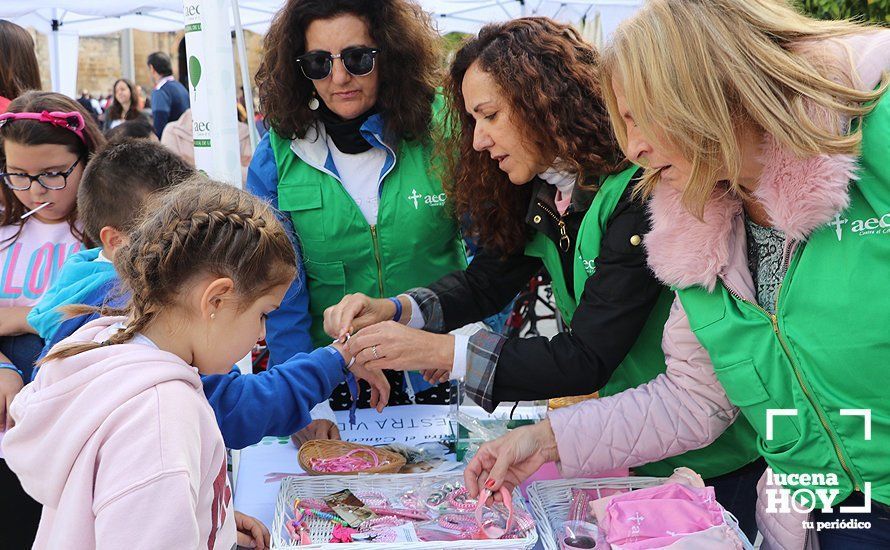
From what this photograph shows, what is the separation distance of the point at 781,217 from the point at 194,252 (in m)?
1.04

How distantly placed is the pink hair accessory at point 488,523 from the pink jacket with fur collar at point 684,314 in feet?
0.51

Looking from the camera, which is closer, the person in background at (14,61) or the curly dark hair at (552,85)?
the curly dark hair at (552,85)

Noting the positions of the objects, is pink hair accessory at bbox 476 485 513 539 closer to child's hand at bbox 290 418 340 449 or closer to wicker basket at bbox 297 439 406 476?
wicker basket at bbox 297 439 406 476

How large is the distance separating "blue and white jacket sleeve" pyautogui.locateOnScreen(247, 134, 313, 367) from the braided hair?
83cm

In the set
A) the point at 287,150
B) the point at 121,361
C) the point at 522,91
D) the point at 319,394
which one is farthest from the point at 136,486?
the point at 287,150

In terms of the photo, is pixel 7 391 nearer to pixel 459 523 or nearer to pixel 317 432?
pixel 317 432

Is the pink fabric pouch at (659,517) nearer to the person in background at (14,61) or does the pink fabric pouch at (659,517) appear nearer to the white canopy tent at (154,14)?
the person in background at (14,61)

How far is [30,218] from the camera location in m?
2.51

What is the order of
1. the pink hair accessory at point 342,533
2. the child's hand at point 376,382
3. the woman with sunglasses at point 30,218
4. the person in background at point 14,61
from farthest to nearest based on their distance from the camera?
the person in background at point 14,61 < the woman with sunglasses at point 30,218 < the child's hand at point 376,382 < the pink hair accessory at point 342,533

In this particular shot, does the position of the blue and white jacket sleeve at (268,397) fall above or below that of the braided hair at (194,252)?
below

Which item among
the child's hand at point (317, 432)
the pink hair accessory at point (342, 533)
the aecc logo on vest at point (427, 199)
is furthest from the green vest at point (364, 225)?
the pink hair accessory at point (342, 533)

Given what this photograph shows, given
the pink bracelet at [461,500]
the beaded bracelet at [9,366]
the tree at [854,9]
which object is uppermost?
the tree at [854,9]

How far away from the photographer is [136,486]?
3.99 feet

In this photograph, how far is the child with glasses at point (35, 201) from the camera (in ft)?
7.88
